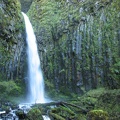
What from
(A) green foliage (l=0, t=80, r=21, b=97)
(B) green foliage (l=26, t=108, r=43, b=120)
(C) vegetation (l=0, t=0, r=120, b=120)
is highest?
(C) vegetation (l=0, t=0, r=120, b=120)

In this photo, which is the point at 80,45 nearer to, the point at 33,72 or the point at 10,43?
the point at 33,72

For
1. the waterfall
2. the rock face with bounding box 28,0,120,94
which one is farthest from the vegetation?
the waterfall

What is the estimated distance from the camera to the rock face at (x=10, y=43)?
21.5 m

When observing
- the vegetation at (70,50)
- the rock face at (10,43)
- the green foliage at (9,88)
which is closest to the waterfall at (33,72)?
the vegetation at (70,50)

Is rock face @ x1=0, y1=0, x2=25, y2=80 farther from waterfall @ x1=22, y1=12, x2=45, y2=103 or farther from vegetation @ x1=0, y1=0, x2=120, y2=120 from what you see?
waterfall @ x1=22, y1=12, x2=45, y2=103

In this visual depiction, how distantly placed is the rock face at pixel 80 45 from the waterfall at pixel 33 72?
0.57m

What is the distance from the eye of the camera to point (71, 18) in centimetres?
2502

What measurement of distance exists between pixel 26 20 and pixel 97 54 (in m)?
7.68

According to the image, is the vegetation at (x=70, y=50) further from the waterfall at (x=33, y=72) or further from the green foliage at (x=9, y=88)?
the waterfall at (x=33, y=72)

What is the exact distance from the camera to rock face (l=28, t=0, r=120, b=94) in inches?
893

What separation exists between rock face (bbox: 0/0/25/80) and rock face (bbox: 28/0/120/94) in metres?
2.10

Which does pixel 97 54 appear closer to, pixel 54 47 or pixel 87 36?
pixel 87 36

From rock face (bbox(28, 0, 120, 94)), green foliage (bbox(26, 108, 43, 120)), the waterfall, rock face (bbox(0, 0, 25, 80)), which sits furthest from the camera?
rock face (bbox(28, 0, 120, 94))

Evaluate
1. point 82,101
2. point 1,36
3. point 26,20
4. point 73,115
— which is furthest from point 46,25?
point 73,115
